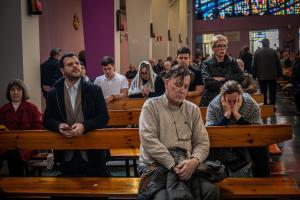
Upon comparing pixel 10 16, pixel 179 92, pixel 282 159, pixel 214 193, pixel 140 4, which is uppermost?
pixel 140 4

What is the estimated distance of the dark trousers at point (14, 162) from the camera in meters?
5.34

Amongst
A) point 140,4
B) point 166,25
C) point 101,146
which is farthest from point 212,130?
point 166,25

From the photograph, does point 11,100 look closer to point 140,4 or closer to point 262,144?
point 262,144

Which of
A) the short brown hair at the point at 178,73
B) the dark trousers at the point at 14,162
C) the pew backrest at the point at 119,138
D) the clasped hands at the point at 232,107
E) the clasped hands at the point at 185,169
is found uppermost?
the short brown hair at the point at 178,73

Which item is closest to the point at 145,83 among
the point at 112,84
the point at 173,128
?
the point at 112,84

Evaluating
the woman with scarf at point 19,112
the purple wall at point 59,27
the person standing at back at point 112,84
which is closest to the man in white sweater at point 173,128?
the woman with scarf at point 19,112

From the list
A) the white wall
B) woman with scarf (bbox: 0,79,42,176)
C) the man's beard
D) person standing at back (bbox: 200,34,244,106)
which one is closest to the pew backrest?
the man's beard

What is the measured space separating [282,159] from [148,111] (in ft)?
12.8

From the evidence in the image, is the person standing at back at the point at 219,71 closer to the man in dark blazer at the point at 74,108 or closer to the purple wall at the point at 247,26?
the man in dark blazer at the point at 74,108

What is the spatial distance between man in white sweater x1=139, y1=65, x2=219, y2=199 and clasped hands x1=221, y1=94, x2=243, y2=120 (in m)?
0.60

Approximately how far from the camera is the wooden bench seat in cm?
391

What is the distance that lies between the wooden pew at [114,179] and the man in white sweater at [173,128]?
37cm

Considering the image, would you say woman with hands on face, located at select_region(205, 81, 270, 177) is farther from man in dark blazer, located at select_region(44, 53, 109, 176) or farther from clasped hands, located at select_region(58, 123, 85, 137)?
clasped hands, located at select_region(58, 123, 85, 137)

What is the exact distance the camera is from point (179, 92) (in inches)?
154
